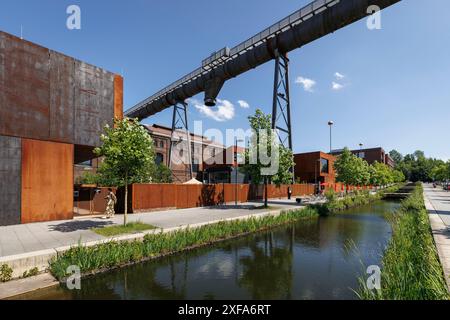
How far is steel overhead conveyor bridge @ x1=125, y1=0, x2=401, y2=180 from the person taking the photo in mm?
20719

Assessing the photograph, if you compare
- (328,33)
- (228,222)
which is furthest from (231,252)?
(328,33)

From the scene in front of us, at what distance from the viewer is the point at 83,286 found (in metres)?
6.58

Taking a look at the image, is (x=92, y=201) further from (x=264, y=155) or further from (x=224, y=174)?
(x=224, y=174)

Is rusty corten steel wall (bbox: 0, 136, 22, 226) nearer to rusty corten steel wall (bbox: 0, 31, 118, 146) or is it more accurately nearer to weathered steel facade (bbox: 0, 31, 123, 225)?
weathered steel facade (bbox: 0, 31, 123, 225)

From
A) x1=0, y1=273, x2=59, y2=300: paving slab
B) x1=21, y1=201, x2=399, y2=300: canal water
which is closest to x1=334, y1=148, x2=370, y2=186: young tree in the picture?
x1=21, y1=201, x2=399, y2=300: canal water

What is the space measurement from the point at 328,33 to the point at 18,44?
904 inches

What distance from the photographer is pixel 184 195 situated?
66.4 feet

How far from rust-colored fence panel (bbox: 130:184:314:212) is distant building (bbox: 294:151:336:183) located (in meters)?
20.5

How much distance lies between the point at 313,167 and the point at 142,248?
42619mm

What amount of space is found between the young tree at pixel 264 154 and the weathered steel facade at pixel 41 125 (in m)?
11.1

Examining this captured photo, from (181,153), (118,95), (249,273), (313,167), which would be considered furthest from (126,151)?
(181,153)

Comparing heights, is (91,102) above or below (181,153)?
above
